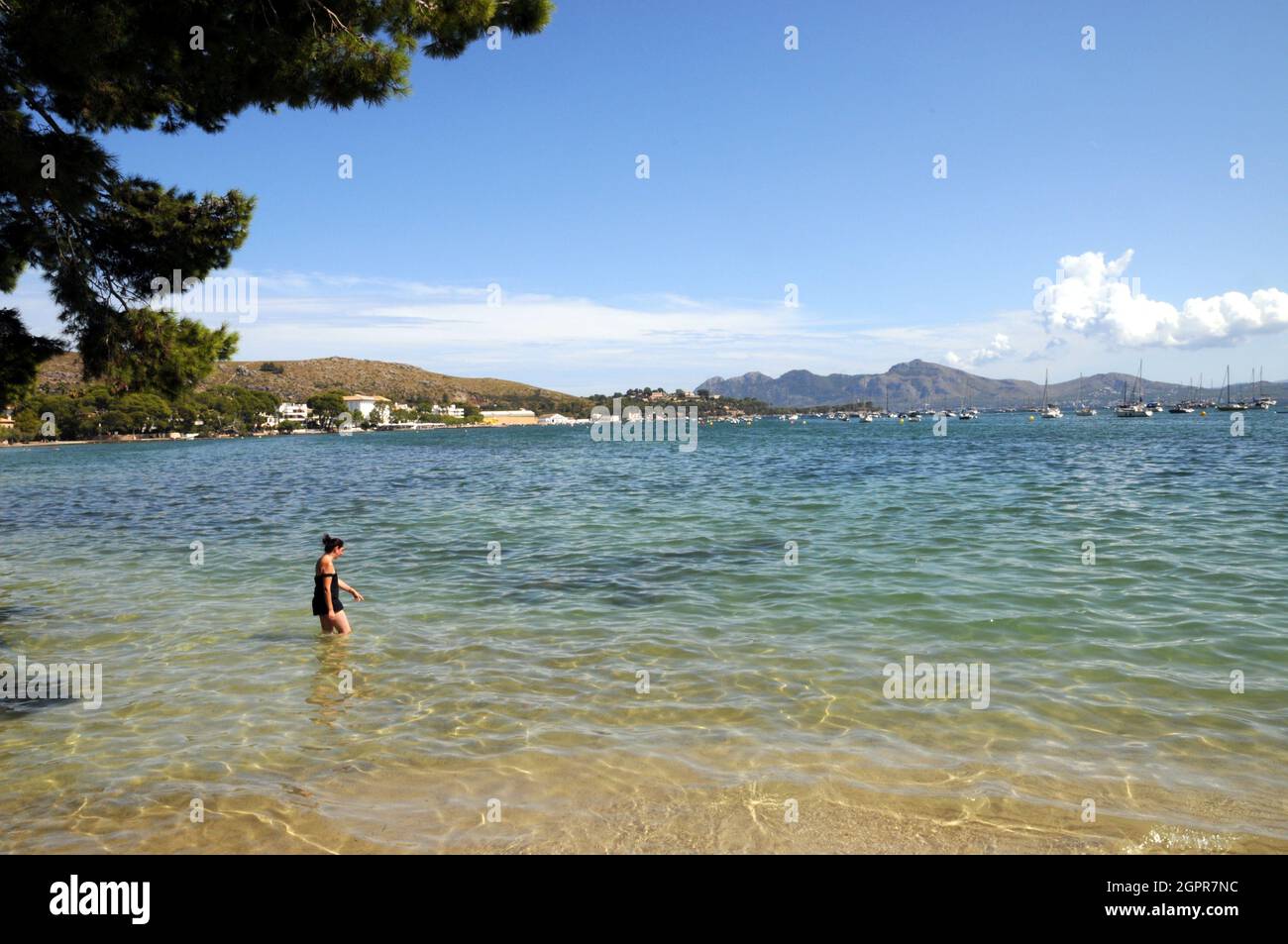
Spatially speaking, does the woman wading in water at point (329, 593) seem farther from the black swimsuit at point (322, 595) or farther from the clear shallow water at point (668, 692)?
the clear shallow water at point (668, 692)

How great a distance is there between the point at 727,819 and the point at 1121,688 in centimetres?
565

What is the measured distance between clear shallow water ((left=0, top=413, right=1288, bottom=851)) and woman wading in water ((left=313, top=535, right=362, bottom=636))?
55 cm

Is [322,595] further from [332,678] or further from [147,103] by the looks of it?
[147,103]

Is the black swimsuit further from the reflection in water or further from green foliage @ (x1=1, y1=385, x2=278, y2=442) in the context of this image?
green foliage @ (x1=1, y1=385, x2=278, y2=442)

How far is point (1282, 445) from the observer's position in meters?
57.1

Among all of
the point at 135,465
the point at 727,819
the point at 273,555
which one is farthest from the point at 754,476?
the point at 135,465

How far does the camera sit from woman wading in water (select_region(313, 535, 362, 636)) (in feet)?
38.7

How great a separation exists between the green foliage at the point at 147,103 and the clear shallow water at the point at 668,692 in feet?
15.4

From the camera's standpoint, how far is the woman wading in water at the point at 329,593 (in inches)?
464
